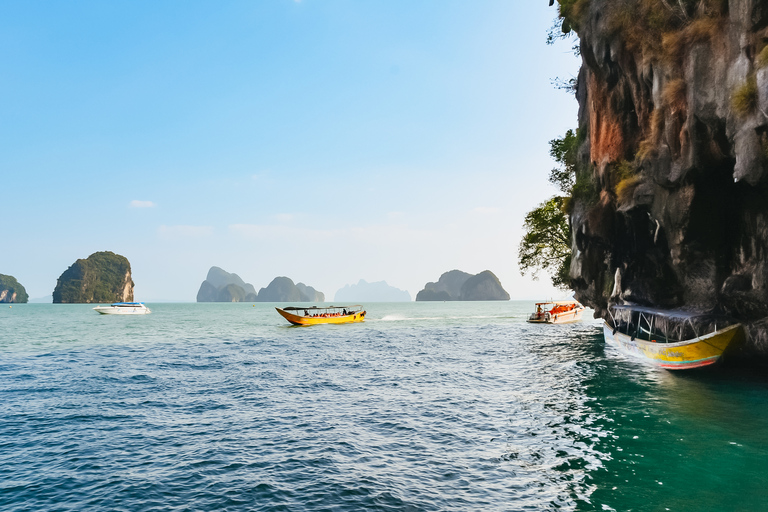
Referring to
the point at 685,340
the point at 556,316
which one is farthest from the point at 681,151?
the point at 556,316

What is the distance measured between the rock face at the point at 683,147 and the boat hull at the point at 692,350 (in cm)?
127

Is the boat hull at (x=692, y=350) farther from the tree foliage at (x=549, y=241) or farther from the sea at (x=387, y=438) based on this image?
the tree foliage at (x=549, y=241)

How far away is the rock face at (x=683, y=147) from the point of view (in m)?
18.5

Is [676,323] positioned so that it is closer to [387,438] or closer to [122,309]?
[387,438]

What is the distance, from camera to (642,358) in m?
28.3

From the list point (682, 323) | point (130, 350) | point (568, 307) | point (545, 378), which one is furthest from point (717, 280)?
point (568, 307)

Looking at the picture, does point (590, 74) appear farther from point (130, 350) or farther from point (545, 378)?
point (130, 350)

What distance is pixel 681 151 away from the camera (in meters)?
22.8

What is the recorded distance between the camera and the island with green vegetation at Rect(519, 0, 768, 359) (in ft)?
61.1

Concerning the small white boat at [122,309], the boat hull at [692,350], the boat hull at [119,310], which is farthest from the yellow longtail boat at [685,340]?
the small white boat at [122,309]

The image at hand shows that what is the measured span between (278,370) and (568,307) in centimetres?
5839

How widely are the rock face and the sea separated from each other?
17.7ft

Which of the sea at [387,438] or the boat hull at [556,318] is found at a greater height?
the boat hull at [556,318]

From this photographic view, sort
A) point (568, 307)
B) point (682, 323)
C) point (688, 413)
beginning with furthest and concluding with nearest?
point (568, 307), point (682, 323), point (688, 413)
